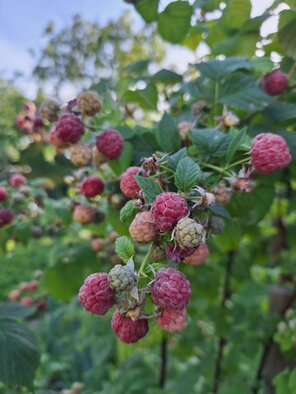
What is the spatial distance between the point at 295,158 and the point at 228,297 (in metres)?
0.93

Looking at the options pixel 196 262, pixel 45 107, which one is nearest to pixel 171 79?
pixel 45 107

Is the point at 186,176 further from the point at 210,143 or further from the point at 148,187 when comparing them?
the point at 210,143

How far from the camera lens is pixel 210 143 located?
2.05 feet

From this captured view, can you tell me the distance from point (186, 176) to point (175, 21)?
0.50m

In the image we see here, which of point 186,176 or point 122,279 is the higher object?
point 186,176

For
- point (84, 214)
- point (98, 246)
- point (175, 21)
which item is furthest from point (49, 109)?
point (98, 246)

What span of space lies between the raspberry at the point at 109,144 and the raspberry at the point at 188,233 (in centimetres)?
27

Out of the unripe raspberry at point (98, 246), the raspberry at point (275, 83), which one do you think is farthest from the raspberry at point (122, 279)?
the unripe raspberry at point (98, 246)

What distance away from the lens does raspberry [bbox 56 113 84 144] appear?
66 cm

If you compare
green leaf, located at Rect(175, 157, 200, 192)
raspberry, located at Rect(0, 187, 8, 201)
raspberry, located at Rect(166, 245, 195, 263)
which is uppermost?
raspberry, located at Rect(0, 187, 8, 201)

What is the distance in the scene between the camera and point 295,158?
2.36 feet

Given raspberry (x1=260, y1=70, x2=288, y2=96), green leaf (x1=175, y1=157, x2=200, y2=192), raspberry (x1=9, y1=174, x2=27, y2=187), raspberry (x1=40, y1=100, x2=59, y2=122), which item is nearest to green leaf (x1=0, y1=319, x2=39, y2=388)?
raspberry (x1=9, y1=174, x2=27, y2=187)

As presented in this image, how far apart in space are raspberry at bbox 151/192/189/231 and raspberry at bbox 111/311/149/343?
95 mm

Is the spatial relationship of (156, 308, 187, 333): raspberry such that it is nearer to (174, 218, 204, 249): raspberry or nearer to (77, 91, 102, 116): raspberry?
(174, 218, 204, 249): raspberry
